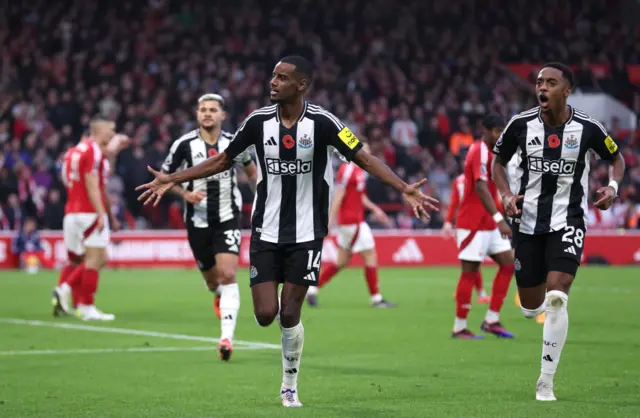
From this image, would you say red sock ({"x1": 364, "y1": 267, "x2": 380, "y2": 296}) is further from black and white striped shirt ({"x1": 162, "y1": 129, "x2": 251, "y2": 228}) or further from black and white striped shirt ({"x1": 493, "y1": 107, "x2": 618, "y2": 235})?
black and white striped shirt ({"x1": 493, "y1": 107, "x2": 618, "y2": 235})

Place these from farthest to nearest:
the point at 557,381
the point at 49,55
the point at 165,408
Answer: the point at 49,55 < the point at 557,381 < the point at 165,408

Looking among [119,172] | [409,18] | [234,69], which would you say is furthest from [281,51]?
[119,172]

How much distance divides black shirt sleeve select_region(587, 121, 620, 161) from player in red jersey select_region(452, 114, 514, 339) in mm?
3411

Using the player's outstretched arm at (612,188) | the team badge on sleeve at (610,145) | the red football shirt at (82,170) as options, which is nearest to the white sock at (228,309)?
the player's outstretched arm at (612,188)

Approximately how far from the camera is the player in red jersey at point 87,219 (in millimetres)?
15711

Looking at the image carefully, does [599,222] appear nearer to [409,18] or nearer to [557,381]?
[409,18]

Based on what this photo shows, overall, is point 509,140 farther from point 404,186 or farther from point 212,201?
point 212,201

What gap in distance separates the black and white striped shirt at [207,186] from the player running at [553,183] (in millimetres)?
3874

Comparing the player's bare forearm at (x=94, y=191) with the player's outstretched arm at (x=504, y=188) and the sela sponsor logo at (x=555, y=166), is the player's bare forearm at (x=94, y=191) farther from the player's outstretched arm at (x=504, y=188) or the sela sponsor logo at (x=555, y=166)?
the sela sponsor logo at (x=555, y=166)

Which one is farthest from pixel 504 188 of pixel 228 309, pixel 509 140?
pixel 228 309

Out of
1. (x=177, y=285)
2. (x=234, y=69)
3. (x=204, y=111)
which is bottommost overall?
(x=177, y=285)

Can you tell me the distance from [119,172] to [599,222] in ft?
42.7

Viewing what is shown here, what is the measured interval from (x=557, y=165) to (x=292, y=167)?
2.10 metres

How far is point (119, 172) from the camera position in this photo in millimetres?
29141
